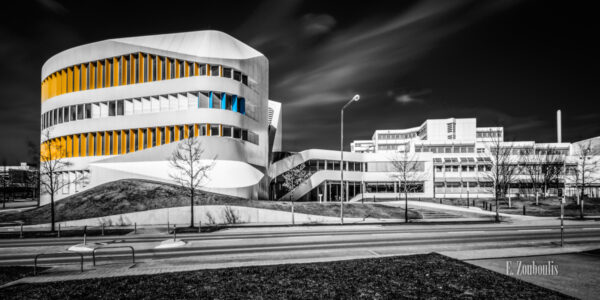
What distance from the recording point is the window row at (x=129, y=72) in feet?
136

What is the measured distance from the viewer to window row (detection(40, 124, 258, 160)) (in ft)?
131

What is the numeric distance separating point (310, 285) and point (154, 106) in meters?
38.1

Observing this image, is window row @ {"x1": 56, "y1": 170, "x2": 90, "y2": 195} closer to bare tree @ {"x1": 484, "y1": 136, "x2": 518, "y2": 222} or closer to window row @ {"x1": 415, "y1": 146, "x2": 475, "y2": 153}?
bare tree @ {"x1": 484, "y1": 136, "x2": 518, "y2": 222}

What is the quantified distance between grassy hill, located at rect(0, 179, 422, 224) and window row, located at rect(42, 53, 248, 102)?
1323cm

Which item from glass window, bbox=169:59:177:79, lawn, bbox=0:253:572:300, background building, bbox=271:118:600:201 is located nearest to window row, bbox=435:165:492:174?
background building, bbox=271:118:600:201

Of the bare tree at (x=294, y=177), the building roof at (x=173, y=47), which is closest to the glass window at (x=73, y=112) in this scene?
the building roof at (x=173, y=47)

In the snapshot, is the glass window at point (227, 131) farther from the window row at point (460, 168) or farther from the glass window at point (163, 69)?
the window row at point (460, 168)

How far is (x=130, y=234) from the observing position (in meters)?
25.3

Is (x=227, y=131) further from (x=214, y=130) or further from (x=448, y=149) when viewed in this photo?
(x=448, y=149)

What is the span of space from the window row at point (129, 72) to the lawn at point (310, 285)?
110 feet

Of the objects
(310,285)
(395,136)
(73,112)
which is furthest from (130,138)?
(395,136)

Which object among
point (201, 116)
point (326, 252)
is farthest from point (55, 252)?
point (201, 116)

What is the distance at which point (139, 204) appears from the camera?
33.1 meters

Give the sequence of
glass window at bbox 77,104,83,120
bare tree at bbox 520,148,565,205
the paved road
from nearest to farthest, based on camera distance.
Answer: the paved road, glass window at bbox 77,104,83,120, bare tree at bbox 520,148,565,205
